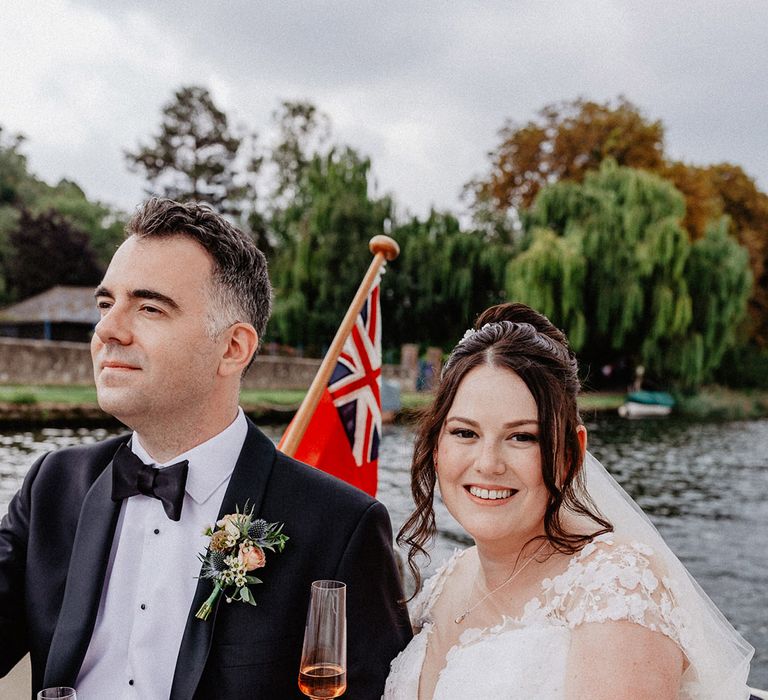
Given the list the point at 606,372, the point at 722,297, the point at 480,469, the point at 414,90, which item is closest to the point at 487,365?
the point at 480,469

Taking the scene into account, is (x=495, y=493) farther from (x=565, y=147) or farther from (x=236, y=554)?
(x=565, y=147)

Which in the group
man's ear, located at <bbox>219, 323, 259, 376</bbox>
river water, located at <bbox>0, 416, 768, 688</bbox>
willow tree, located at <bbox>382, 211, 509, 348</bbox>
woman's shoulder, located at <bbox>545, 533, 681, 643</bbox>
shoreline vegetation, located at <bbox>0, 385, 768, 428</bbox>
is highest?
willow tree, located at <bbox>382, 211, 509, 348</bbox>

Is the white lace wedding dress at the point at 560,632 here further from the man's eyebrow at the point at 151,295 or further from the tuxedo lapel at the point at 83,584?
the man's eyebrow at the point at 151,295

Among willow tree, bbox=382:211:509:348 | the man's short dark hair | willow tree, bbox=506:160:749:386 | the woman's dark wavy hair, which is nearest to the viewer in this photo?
the man's short dark hair

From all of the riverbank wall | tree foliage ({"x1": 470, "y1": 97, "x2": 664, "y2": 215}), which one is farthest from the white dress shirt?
tree foliage ({"x1": 470, "y1": 97, "x2": 664, "y2": 215})

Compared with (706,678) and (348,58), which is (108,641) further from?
(348,58)

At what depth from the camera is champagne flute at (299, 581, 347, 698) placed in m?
1.60

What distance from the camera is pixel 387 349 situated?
2666 cm

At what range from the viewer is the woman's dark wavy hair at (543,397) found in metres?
1.93

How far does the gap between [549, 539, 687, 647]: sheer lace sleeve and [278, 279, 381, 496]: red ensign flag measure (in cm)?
235

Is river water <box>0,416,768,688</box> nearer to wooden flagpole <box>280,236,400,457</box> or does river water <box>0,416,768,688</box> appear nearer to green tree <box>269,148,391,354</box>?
green tree <box>269,148,391,354</box>

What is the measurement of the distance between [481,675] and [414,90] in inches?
1626

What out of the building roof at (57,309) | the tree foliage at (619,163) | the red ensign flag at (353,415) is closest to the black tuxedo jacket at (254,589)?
the red ensign flag at (353,415)

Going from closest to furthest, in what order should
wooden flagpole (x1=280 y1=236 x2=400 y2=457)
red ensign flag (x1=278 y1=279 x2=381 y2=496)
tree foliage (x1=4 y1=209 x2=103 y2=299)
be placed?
wooden flagpole (x1=280 y1=236 x2=400 y2=457)
red ensign flag (x1=278 y1=279 x2=381 y2=496)
tree foliage (x1=4 y1=209 x2=103 y2=299)
